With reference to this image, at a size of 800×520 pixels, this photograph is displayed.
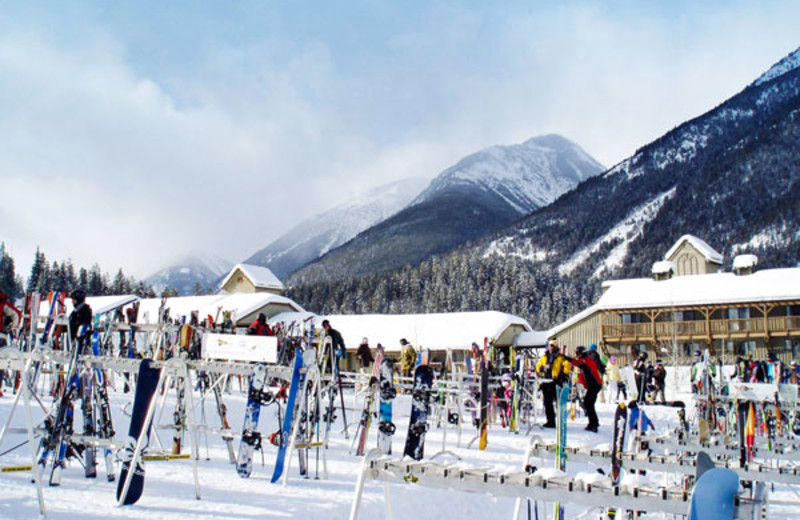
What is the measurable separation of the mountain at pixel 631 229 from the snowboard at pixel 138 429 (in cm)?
7991

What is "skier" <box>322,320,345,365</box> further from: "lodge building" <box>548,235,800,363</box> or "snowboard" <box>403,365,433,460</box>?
"lodge building" <box>548,235,800,363</box>

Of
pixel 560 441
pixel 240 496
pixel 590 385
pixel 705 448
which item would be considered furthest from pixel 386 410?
pixel 590 385

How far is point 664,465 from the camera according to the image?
17.5ft

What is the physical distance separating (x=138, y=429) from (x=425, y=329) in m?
Result: 39.7

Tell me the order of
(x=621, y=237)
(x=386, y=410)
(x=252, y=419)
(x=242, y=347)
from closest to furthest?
(x=252, y=419), (x=242, y=347), (x=386, y=410), (x=621, y=237)

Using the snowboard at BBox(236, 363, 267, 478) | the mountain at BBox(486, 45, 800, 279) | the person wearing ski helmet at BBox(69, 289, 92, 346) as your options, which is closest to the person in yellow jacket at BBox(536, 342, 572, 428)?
the snowboard at BBox(236, 363, 267, 478)

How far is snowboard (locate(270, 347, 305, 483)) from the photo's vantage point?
7.28 metres

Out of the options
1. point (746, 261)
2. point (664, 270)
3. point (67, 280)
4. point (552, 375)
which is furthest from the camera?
point (67, 280)

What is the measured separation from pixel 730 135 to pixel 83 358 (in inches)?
7955

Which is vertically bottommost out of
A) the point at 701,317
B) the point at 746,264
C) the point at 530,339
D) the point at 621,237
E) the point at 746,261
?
the point at 530,339

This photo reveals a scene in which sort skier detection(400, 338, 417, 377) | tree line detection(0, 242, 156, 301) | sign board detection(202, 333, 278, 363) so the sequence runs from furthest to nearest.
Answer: tree line detection(0, 242, 156, 301) → skier detection(400, 338, 417, 377) → sign board detection(202, 333, 278, 363)

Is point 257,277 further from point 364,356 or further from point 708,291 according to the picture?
point 364,356


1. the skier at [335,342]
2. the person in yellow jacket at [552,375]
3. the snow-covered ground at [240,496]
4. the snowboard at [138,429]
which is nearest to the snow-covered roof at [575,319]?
the person in yellow jacket at [552,375]

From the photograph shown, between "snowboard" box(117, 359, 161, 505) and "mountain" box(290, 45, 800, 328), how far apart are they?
7991 cm
